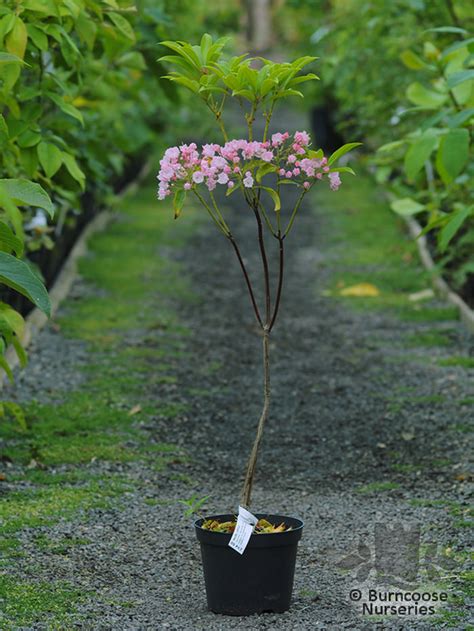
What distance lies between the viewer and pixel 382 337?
679cm

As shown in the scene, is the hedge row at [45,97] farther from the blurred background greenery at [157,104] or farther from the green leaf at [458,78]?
the green leaf at [458,78]

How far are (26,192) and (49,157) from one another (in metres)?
1.07

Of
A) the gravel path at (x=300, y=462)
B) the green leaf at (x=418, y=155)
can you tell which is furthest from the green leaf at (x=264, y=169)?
the gravel path at (x=300, y=462)

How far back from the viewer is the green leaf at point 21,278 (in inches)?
100.0

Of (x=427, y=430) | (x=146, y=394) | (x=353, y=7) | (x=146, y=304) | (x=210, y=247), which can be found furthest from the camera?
(x=210, y=247)

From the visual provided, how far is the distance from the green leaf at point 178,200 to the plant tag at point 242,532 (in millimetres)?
858

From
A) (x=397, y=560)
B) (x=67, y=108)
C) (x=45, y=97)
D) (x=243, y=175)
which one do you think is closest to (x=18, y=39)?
(x=67, y=108)

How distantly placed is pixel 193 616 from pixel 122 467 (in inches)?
56.5

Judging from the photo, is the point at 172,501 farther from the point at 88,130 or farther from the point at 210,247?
the point at 210,247

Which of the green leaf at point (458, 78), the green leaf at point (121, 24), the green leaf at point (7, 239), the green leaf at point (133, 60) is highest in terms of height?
the green leaf at point (133, 60)

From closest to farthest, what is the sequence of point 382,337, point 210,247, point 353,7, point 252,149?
1. point 252,149
2. point 382,337
3. point 353,7
4. point 210,247

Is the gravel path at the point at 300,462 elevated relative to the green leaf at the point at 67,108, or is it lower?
lower

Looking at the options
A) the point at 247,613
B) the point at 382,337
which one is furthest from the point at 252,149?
the point at 382,337

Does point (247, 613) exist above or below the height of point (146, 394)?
below
